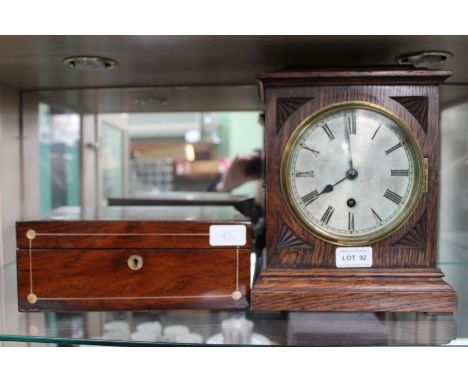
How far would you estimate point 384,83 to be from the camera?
0.72m

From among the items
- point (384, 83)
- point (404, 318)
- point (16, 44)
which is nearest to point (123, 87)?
point (16, 44)

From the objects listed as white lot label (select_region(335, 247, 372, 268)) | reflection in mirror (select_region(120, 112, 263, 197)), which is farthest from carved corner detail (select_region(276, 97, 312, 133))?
reflection in mirror (select_region(120, 112, 263, 197))

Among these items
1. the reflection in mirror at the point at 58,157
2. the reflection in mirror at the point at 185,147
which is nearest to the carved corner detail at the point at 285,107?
the reflection in mirror at the point at 185,147

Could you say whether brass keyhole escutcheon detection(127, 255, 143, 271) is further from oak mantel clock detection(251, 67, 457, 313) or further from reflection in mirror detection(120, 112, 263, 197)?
reflection in mirror detection(120, 112, 263, 197)

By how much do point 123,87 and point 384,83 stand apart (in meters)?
0.64

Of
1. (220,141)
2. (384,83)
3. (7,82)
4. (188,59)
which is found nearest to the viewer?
(384,83)

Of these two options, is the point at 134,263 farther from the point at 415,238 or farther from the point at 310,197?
the point at 415,238

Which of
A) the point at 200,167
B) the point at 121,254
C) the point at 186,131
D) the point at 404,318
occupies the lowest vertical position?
the point at 404,318

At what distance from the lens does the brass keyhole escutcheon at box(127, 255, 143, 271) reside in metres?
0.75

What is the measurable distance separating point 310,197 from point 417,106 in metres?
0.21

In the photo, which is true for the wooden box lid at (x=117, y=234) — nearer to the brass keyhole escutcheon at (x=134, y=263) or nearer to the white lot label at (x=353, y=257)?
the brass keyhole escutcheon at (x=134, y=263)

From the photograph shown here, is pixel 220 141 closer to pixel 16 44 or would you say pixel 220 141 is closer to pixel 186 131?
pixel 186 131

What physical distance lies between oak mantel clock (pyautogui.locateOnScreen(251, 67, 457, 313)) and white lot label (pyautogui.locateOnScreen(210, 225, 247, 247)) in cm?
4

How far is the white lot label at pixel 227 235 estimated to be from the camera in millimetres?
743
